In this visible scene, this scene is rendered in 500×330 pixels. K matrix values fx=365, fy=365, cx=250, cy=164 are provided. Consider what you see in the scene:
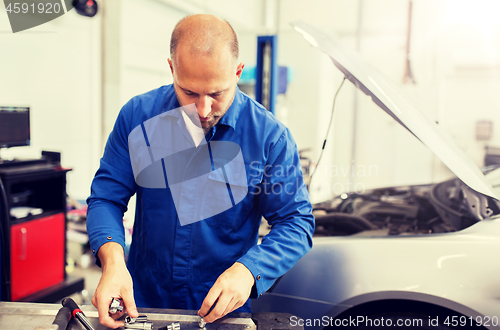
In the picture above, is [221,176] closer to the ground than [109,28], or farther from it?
closer to the ground

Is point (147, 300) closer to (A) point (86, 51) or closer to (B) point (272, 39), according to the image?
(B) point (272, 39)

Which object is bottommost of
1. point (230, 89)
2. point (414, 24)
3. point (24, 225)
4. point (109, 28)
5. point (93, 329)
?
point (24, 225)

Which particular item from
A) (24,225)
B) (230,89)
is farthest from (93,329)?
(24,225)

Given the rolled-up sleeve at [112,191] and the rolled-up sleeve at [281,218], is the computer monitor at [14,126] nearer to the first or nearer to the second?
the rolled-up sleeve at [112,191]

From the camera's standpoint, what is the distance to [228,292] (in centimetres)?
81

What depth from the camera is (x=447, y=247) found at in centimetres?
123

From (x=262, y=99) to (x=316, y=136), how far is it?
376 centimetres

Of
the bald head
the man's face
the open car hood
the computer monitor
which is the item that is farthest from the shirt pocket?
the computer monitor

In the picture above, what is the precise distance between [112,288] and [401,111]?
965mm

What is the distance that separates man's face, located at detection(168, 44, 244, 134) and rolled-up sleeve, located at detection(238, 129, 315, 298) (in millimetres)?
228

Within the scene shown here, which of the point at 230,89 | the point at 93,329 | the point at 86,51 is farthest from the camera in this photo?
the point at 86,51

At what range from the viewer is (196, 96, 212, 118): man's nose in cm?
93

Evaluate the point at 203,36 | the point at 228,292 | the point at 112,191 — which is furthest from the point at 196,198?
the point at 203,36

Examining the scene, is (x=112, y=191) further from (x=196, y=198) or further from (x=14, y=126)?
(x=14, y=126)
